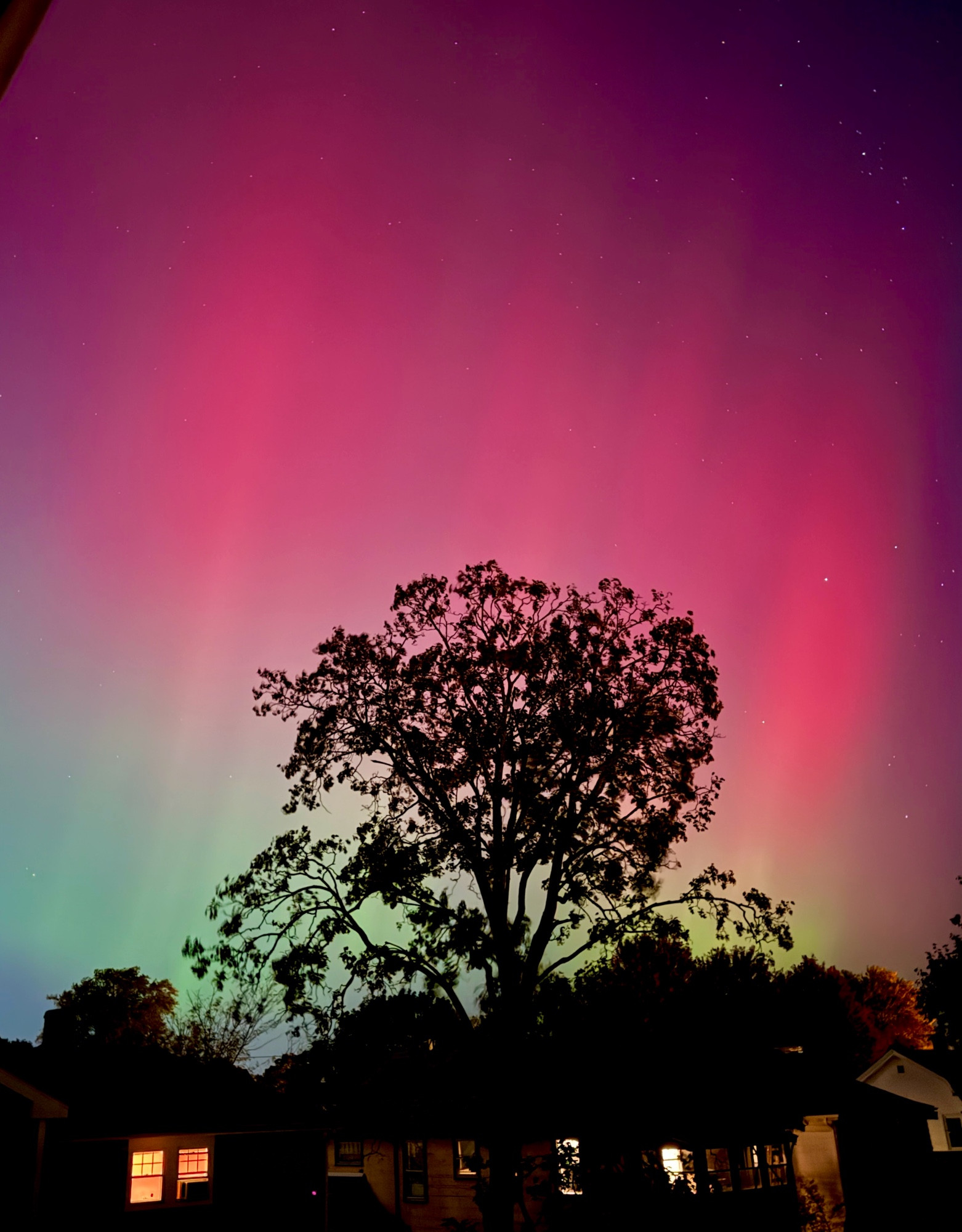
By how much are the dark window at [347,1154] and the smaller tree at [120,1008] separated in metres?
34.7

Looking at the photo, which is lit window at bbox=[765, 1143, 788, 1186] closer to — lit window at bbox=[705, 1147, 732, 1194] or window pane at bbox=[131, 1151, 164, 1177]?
lit window at bbox=[705, 1147, 732, 1194]

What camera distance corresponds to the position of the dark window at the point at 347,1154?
41.7 m

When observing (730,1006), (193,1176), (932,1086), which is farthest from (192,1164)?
(932,1086)

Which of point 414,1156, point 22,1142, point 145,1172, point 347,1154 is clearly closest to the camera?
point 22,1142

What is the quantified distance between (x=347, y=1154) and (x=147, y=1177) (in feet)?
65.5

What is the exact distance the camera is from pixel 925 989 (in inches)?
1742

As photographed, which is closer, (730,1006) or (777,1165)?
(777,1165)

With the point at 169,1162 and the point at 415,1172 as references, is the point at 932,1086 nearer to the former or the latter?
the point at 415,1172

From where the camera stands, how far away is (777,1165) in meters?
31.5

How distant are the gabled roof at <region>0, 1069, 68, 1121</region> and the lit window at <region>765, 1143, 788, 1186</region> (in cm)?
2251

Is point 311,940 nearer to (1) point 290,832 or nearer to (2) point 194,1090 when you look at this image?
(1) point 290,832

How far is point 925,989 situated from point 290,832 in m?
37.3

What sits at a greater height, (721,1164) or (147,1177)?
(147,1177)

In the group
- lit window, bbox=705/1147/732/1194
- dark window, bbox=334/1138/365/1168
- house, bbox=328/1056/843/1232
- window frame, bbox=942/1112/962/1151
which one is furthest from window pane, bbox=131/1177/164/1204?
window frame, bbox=942/1112/962/1151
